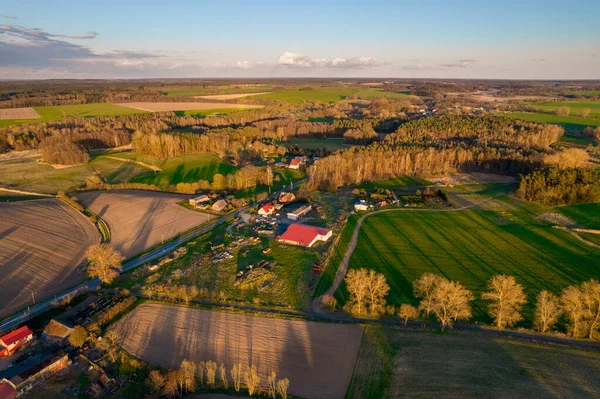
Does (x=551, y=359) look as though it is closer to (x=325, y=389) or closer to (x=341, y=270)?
(x=325, y=389)

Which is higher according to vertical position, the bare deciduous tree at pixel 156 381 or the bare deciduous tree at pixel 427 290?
the bare deciduous tree at pixel 427 290

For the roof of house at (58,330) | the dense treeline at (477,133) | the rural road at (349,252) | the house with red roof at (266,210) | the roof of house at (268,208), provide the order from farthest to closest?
the dense treeline at (477,133), the roof of house at (268,208), the house with red roof at (266,210), the rural road at (349,252), the roof of house at (58,330)

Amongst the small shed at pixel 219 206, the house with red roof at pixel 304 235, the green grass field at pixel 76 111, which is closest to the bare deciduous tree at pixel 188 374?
the house with red roof at pixel 304 235

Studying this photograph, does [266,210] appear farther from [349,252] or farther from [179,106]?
[179,106]

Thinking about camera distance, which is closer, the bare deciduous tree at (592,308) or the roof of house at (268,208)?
the bare deciduous tree at (592,308)

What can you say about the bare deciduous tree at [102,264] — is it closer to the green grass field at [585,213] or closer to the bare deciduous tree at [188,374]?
the bare deciduous tree at [188,374]

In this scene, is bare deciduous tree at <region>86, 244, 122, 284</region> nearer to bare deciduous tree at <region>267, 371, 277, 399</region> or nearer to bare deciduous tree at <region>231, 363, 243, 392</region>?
bare deciduous tree at <region>231, 363, 243, 392</region>

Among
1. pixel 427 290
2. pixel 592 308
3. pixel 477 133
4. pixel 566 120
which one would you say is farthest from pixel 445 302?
pixel 566 120
